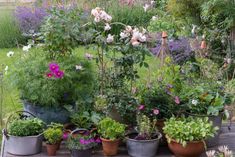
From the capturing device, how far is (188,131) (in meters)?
3.26

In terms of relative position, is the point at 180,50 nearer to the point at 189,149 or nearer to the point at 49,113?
the point at 49,113

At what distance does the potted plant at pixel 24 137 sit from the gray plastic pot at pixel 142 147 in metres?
0.65

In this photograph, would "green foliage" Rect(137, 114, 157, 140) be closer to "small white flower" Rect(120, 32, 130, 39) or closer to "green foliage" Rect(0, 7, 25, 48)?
"small white flower" Rect(120, 32, 130, 39)

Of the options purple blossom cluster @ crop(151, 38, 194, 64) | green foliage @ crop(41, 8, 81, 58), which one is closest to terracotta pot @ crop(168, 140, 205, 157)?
green foliage @ crop(41, 8, 81, 58)

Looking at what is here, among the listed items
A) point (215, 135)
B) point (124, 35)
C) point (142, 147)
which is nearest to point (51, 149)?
point (142, 147)

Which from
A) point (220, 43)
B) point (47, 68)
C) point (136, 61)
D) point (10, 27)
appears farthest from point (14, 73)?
point (10, 27)

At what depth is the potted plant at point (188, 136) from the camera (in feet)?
10.6

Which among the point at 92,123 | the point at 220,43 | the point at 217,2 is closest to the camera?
the point at 92,123

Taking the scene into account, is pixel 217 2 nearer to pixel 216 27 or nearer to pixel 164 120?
pixel 216 27

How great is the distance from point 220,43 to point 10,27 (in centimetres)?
373

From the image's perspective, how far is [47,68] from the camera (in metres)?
3.66

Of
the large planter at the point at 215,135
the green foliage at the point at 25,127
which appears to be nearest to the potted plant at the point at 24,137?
the green foliage at the point at 25,127

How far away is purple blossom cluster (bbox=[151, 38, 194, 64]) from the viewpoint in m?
6.68

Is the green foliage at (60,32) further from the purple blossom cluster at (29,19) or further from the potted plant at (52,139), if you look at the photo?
the purple blossom cluster at (29,19)
